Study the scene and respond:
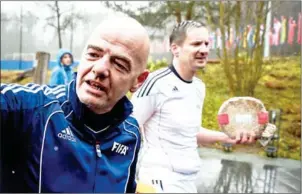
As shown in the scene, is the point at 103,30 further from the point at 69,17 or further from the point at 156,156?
the point at 69,17

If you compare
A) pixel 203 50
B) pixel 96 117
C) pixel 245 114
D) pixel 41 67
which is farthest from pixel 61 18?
pixel 96 117

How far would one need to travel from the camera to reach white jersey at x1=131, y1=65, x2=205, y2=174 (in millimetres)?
1362

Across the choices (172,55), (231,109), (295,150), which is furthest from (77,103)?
(295,150)

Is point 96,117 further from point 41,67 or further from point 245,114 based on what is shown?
point 41,67

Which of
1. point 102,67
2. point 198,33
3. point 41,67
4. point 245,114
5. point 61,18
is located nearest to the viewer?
point 102,67

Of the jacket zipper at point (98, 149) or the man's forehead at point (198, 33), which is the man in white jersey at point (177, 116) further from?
the jacket zipper at point (98, 149)

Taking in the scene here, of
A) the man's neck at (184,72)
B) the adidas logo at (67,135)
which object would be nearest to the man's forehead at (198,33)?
the man's neck at (184,72)

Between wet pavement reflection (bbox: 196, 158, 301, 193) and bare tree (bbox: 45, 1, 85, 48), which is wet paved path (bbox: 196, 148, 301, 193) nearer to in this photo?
wet pavement reflection (bbox: 196, 158, 301, 193)

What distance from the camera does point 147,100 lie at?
1352 millimetres

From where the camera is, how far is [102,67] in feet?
2.28

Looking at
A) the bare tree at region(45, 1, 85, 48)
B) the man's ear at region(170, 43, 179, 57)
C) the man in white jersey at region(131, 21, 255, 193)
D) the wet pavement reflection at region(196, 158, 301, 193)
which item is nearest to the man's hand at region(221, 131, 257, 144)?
the man in white jersey at region(131, 21, 255, 193)

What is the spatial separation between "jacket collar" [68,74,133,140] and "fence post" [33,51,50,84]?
1.21 m

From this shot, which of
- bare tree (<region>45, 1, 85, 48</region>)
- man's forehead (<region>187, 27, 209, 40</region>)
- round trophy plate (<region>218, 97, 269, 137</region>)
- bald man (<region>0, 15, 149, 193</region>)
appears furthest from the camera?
bare tree (<region>45, 1, 85, 48</region>)

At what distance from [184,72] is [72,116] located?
2.41 ft
